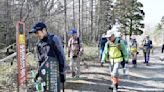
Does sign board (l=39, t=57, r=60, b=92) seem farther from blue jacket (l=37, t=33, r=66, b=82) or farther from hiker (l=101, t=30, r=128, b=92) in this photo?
hiker (l=101, t=30, r=128, b=92)

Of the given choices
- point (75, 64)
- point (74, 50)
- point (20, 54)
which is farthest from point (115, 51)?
point (20, 54)

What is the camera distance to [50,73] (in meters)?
7.19

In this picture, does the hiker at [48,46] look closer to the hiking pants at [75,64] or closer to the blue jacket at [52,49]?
the blue jacket at [52,49]

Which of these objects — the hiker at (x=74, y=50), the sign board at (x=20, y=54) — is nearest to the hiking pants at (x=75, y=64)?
the hiker at (x=74, y=50)

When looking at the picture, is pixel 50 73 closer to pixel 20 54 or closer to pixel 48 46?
pixel 48 46

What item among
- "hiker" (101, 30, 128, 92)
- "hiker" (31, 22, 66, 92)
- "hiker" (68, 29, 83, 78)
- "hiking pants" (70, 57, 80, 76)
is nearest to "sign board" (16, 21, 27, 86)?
"hiker" (31, 22, 66, 92)

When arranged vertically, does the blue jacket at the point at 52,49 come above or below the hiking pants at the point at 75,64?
above

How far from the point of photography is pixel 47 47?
23.6ft

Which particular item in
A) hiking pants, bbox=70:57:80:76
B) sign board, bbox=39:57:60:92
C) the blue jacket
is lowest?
hiking pants, bbox=70:57:80:76

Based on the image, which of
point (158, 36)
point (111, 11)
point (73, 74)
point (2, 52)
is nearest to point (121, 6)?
point (111, 11)

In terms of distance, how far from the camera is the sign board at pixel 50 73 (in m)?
7.18

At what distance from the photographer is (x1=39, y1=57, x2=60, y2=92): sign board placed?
718 centimetres

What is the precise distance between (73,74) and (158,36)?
72197 mm

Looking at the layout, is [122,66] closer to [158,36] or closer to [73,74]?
[73,74]
